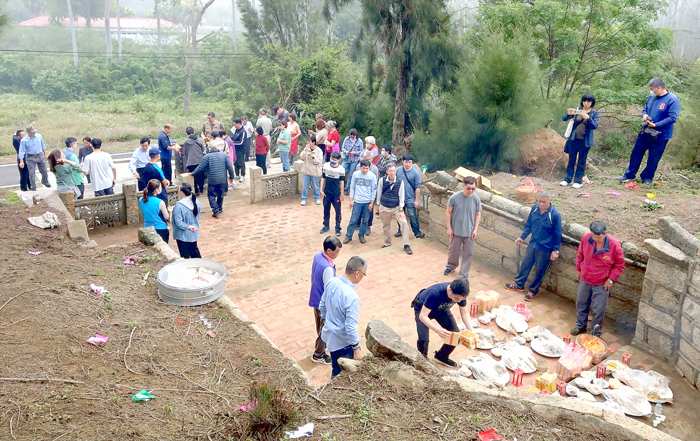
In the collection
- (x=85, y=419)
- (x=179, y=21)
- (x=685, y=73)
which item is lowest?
(x=85, y=419)

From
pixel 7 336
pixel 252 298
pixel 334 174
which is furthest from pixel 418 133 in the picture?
pixel 7 336

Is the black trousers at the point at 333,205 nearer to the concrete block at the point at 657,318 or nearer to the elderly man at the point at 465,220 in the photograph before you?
the elderly man at the point at 465,220

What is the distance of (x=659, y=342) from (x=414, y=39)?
10.1 m

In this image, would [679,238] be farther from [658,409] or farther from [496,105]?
[496,105]

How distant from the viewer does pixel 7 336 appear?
200 inches

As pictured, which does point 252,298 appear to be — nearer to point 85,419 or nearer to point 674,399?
point 85,419

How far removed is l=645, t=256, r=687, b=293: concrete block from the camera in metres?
5.88

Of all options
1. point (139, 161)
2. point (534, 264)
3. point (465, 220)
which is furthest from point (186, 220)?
point (534, 264)

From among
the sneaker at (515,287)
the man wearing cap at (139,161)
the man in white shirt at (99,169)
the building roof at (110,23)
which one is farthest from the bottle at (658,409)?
the building roof at (110,23)

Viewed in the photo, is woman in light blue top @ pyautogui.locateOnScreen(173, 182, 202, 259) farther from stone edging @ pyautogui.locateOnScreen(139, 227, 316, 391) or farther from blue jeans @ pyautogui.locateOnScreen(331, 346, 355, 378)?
blue jeans @ pyautogui.locateOnScreen(331, 346, 355, 378)

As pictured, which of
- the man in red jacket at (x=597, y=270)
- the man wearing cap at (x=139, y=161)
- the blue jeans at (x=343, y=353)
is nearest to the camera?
the blue jeans at (x=343, y=353)

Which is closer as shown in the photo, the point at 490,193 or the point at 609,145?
the point at 490,193

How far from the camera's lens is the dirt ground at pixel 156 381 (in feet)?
12.9

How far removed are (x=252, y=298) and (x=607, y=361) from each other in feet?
15.5
